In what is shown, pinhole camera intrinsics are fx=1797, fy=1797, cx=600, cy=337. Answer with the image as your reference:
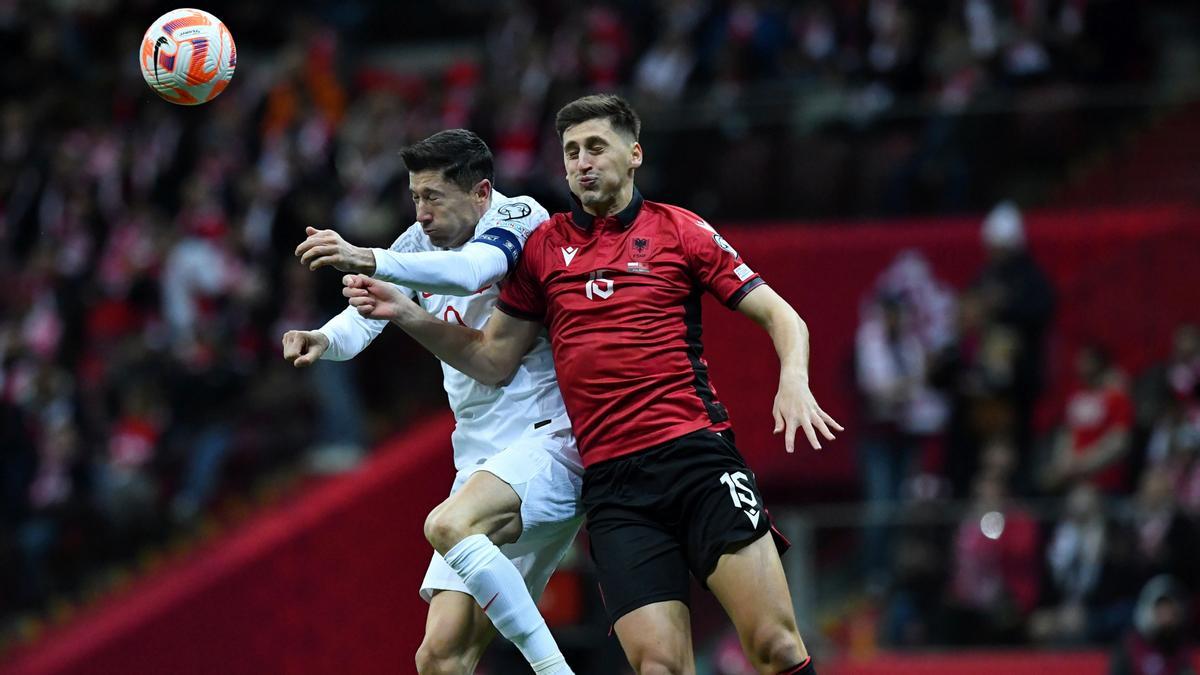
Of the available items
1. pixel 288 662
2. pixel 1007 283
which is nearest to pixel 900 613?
pixel 1007 283

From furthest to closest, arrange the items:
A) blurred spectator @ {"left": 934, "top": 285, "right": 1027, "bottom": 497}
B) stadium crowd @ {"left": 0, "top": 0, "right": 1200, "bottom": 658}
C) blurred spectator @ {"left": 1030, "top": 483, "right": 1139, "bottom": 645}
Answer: blurred spectator @ {"left": 934, "top": 285, "right": 1027, "bottom": 497}
stadium crowd @ {"left": 0, "top": 0, "right": 1200, "bottom": 658}
blurred spectator @ {"left": 1030, "top": 483, "right": 1139, "bottom": 645}

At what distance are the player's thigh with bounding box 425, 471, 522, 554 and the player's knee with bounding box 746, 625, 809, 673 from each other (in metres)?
1.17

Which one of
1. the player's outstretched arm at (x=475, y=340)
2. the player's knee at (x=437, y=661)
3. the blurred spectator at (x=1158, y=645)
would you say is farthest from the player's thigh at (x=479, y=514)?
the blurred spectator at (x=1158, y=645)

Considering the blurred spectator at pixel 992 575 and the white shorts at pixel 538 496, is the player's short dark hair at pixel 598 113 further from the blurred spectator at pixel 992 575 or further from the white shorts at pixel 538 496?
the blurred spectator at pixel 992 575

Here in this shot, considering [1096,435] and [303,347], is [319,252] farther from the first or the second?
[1096,435]

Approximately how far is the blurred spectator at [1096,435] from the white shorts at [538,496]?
7071 mm

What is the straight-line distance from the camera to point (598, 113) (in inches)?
299

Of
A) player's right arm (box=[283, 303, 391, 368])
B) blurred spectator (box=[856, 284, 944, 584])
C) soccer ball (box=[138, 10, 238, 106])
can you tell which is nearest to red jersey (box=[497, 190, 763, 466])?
player's right arm (box=[283, 303, 391, 368])

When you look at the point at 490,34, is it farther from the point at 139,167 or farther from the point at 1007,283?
the point at 1007,283

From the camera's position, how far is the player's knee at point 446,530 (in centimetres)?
732

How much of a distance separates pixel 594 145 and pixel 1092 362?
26.1 ft

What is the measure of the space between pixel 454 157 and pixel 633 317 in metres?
1.08

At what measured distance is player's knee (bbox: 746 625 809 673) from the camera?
7.16 metres

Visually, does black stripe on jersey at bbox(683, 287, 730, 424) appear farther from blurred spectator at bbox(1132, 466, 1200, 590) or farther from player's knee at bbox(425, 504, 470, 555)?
blurred spectator at bbox(1132, 466, 1200, 590)
